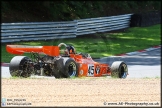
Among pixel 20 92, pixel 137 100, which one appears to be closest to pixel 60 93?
pixel 20 92

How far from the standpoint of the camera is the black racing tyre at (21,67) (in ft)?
45.7

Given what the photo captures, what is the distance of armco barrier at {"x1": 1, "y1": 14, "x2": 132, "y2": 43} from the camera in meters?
26.1

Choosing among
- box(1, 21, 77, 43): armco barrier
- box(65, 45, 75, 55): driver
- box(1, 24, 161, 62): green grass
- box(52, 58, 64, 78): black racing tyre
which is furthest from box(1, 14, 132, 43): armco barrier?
box(52, 58, 64, 78): black racing tyre

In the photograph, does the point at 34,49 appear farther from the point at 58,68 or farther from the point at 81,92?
the point at 81,92

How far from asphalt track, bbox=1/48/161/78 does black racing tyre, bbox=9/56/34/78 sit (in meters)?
2.14

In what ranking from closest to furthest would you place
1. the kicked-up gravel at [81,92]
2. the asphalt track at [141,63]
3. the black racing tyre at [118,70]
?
the kicked-up gravel at [81,92] < the black racing tyre at [118,70] < the asphalt track at [141,63]

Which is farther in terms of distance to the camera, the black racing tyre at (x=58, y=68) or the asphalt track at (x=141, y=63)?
the asphalt track at (x=141, y=63)

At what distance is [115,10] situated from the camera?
147 feet

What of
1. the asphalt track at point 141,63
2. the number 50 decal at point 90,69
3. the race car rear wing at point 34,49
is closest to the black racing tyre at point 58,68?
the race car rear wing at point 34,49

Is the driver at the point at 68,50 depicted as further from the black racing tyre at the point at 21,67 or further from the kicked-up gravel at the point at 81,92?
the kicked-up gravel at the point at 81,92

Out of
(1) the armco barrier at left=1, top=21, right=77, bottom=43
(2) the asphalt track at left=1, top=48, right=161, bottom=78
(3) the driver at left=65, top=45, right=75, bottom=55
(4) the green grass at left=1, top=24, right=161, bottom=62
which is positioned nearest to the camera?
(3) the driver at left=65, top=45, right=75, bottom=55

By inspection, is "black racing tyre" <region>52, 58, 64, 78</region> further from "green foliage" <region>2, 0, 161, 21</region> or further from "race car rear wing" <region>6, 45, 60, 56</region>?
"green foliage" <region>2, 0, 161, 21</region>

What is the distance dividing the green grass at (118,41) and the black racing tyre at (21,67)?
7015 millimetres

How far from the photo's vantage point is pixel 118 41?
102 ft
